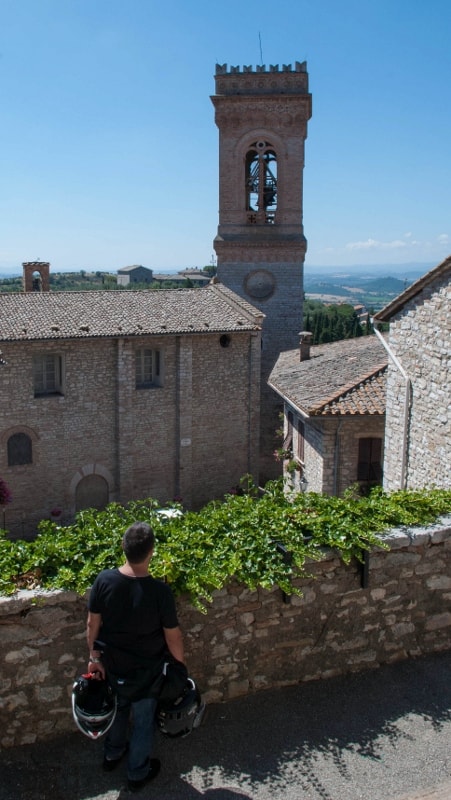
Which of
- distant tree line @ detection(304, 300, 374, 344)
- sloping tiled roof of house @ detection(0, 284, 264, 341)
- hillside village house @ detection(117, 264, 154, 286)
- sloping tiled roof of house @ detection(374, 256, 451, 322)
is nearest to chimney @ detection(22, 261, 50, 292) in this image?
sloping tiled roof of house @ detection(0, 284, 264, 341)

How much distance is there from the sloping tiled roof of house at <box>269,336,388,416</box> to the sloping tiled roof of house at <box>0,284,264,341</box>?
2.69 m

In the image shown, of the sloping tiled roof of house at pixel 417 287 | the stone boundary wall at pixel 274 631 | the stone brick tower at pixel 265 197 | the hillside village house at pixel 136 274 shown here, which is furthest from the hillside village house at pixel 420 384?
the hillside village house at pixel 136 274

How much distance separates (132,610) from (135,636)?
0.19 m

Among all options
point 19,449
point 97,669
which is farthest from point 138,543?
point 19,449

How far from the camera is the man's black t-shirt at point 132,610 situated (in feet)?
14.2

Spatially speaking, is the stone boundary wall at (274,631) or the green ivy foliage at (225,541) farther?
the green ivy foliage at (225,541)

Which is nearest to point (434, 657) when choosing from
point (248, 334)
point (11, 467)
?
point (11, 467)

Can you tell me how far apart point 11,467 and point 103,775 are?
50.6ft

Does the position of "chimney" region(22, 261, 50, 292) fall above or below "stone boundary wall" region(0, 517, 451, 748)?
above

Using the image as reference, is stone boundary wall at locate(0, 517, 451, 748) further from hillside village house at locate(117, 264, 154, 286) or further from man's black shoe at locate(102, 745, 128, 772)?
hillside village house at locate(117, 264, 154, 286)

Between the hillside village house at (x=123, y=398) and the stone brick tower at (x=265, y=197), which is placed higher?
the stone brick tower at (x=265, y=197)

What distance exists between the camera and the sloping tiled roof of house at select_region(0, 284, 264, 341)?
19312 mm

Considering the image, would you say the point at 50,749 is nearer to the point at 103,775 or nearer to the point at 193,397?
the point at 103,775

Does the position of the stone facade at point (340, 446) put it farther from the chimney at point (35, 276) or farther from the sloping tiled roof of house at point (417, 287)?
the chimney at point (35, 276)
